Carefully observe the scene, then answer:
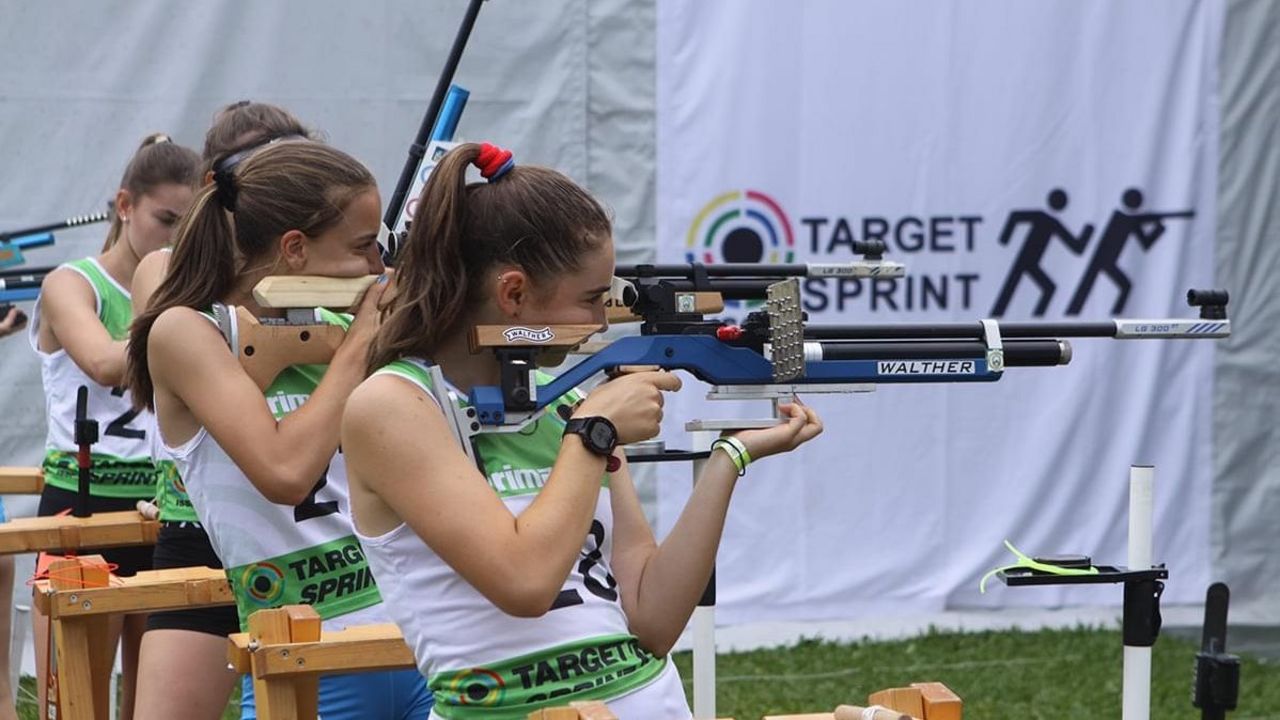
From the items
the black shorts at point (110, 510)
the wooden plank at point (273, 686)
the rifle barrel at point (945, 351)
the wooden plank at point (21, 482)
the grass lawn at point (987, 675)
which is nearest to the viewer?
the rifle barrel at point (945, 351)

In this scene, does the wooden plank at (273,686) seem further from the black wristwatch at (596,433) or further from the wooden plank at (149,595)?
the black wristwatch at (596,433)

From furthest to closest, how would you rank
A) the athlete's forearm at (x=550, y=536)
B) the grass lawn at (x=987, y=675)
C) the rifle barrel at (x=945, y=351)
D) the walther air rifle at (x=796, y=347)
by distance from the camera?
the grass lawn at (x=987, y=675) < the rifle barrel at (x=945, y=351) < the walther air rifle at (x=796, y=347) < the athlete's forearm at (x=550, y=536)

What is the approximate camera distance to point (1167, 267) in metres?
6.97

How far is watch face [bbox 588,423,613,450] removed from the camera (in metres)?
2.26

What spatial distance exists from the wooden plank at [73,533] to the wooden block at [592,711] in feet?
8.00

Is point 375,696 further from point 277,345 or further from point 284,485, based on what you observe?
point 277,345

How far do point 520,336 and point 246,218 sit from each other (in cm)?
97

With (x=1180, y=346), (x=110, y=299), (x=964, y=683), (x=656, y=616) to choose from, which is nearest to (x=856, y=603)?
(x=964, y=683)

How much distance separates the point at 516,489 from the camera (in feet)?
7.75

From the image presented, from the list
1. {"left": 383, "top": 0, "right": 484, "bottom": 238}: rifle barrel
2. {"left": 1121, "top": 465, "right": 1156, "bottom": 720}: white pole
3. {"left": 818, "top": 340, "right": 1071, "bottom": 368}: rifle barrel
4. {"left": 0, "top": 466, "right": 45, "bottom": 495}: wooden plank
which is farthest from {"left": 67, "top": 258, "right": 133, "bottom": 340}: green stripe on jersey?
{"left": 1121, "top": 465, "right": 1156, "bottom": 720}: white pole

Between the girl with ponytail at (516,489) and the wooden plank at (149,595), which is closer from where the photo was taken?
the girl with ponytail at (516,489)

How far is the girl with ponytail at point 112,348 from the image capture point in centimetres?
459

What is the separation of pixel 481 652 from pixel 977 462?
4.91m

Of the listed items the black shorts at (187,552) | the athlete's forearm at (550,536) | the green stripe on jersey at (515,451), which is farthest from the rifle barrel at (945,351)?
the black shorts at (187,552)
